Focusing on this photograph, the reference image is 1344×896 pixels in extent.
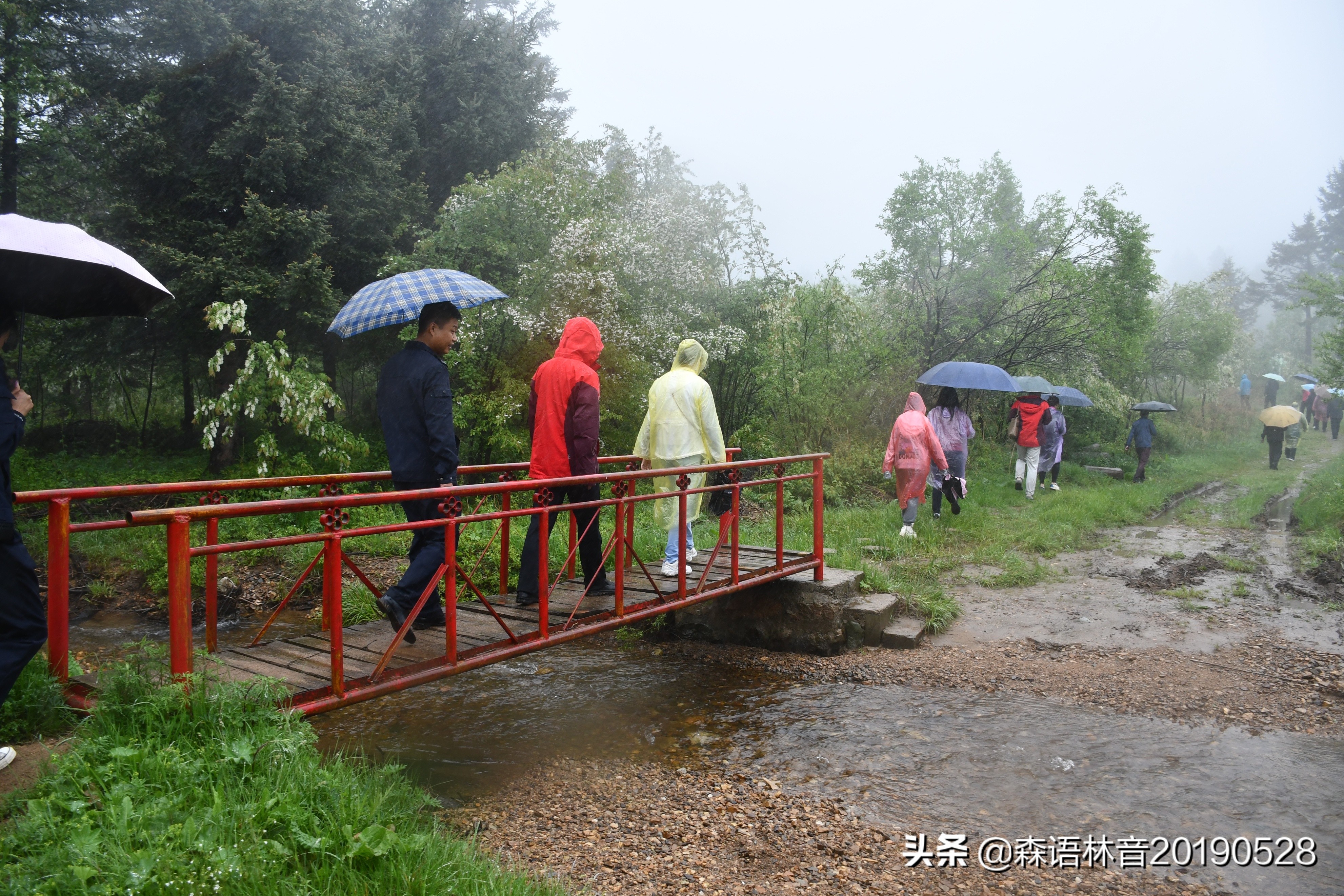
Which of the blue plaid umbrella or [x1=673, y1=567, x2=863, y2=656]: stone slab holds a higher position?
the blue plaid umbrella

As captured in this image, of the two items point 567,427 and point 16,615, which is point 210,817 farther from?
point 567,427

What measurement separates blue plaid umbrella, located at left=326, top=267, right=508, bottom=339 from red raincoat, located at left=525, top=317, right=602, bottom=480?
2.05ft

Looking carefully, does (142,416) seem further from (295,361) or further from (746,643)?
(746,643)

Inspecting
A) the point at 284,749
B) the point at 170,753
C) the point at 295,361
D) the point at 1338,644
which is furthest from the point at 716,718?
the point at 295,361

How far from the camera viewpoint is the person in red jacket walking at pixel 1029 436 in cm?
1301

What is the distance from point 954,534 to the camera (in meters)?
10.2

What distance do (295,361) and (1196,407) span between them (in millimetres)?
27916

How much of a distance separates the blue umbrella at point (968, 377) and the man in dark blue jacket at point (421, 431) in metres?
7.90

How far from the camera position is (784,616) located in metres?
7.04

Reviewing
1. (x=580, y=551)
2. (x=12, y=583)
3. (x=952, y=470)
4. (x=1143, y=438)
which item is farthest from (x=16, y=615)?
(x=1143, y=438)

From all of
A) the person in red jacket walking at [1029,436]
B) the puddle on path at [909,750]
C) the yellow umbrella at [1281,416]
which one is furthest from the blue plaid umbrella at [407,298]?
the yellow umbrella at [1281,416]

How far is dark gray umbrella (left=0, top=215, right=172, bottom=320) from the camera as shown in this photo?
309 cm

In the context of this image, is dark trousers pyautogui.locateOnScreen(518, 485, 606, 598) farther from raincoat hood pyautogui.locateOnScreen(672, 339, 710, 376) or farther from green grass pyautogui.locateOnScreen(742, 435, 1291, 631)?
green grass pyautogui.locateOnScreen(742, 435, 1291, 631)

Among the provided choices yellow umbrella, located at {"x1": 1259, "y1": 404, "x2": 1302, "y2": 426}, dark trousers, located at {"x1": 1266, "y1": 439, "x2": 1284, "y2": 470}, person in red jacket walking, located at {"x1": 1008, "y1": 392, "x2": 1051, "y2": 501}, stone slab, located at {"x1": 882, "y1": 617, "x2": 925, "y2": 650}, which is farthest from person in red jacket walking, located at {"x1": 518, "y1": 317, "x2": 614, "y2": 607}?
dark trousers, located at {"x1": 1266, "y1": 439, "x2": 1284, "y2": 470}
